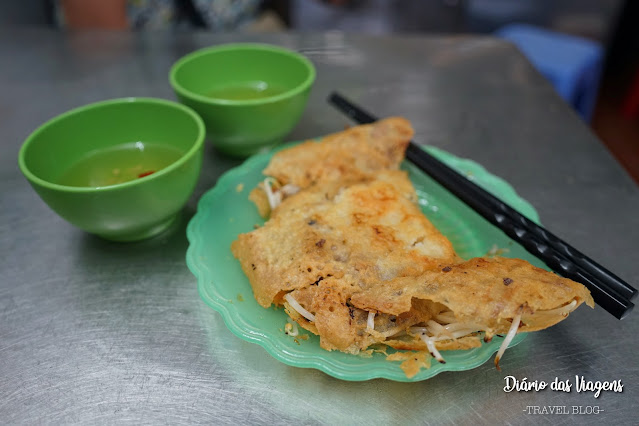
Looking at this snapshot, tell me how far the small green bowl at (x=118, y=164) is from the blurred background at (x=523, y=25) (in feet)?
5.68

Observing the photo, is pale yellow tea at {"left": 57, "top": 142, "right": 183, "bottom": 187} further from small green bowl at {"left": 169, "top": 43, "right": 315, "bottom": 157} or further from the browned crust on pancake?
the browned crust on pancake

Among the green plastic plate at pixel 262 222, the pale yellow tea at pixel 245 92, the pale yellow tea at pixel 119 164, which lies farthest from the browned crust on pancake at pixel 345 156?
the pale yellow tea at pixel 245 92

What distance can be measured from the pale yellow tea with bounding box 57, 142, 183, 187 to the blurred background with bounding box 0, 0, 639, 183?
1.78 metres

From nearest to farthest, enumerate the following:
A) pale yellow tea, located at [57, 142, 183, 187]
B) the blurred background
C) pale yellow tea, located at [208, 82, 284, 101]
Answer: pale yellow tea, located at [57, 142, 183, 187] < pale yellow tea, located at [208, 82, 284, 101] < the blurred background

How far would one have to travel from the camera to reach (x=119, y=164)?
1.52 metres

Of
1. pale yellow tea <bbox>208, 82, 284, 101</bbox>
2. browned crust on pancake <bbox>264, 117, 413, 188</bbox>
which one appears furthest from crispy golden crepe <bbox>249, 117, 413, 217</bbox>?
pale yellow tea <bbox>208, 82, 284, 101</bbox>

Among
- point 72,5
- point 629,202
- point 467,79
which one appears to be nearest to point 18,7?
point 72,5

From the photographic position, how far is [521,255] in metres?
1.31

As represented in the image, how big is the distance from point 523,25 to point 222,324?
4252mm

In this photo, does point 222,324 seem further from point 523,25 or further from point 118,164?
point 523,25

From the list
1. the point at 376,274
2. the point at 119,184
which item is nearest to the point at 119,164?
the point at 119,184

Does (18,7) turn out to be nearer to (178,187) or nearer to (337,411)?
(178,187)

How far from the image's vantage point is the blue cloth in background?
11.0 ft

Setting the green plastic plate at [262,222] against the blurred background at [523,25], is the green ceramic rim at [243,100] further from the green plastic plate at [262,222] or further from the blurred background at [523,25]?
the blurred background at [523,25]
